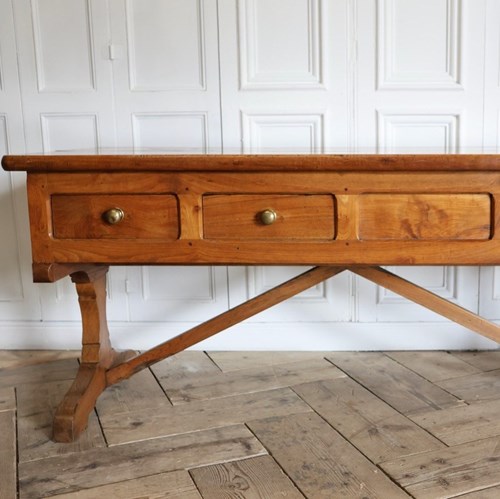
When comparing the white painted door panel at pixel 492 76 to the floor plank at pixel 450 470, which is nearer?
the floor plank at pixel 450 470

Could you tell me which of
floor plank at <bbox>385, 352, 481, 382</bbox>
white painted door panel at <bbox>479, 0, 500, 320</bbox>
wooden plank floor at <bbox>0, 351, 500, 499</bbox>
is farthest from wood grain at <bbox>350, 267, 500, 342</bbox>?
white painted door panel at <bbox>479, 0, 500, 320</bbox>

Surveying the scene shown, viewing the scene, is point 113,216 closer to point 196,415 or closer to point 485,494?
point 196,415

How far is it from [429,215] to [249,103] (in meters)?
0.98

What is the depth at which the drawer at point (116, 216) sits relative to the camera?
6.07 ft

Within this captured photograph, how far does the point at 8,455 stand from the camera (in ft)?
6.23

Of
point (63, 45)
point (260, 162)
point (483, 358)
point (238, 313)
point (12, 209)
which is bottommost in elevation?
point (483, 358)

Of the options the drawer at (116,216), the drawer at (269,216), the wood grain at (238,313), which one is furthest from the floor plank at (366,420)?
the drawer at (116,216)

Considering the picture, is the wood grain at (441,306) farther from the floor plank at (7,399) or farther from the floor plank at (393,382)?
the floor plank at (7,399)

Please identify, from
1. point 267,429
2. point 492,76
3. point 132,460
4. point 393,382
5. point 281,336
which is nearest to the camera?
point 132,460

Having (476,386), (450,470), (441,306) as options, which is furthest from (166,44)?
(450,470)

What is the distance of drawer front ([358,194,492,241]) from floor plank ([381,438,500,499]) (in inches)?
21.7

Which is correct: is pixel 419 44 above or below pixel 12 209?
above

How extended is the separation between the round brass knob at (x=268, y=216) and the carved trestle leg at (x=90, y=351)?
601 millimetres

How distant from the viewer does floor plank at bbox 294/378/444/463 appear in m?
1.87
